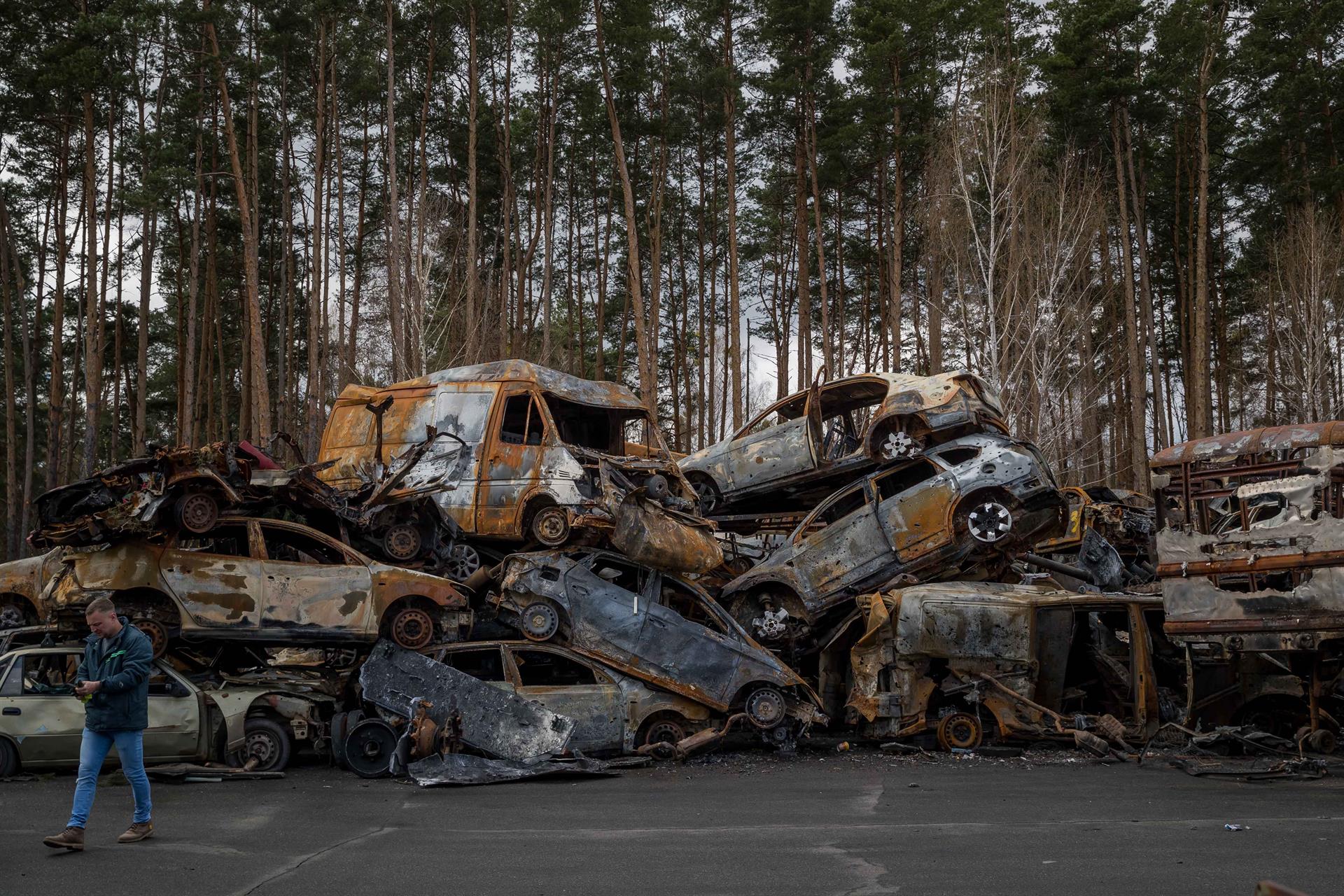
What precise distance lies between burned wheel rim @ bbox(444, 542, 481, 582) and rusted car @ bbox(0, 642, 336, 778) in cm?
211

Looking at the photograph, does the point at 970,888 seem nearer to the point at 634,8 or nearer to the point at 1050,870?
the point at 1050,870

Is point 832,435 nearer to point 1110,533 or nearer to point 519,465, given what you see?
point 1110,533

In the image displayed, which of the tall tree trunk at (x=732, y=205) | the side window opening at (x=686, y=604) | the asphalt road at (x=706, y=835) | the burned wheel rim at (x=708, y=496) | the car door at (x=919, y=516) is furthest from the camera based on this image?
the tall tree trunk at (x=732, y=205)

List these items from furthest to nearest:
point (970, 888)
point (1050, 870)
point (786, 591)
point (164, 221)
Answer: point (164, 221) → point (786, 591) → point (1050, 870) → point (970, 888)

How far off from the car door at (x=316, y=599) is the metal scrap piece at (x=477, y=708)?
67cm

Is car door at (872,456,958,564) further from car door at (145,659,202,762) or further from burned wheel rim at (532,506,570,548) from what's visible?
car door at (145,659,202,762)

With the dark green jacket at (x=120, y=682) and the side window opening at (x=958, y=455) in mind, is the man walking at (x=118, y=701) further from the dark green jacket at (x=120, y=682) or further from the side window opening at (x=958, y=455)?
the side window opening at (x=958, y=455)

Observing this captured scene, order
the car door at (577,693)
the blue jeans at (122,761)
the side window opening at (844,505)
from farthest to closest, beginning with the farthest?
1. the side window opening at (844,505)
2. the car door at (577,693)
3. the blue jeans at (122,761)

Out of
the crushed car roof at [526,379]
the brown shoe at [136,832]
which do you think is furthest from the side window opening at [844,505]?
the brown shoe at [136,832]

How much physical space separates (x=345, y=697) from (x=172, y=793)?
7.57ft

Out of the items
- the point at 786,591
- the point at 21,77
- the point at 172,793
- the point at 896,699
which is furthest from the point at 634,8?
the point at 172,793

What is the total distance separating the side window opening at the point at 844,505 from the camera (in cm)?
1406

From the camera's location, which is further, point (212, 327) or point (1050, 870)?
point (212, 327)

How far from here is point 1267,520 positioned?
9.97m
